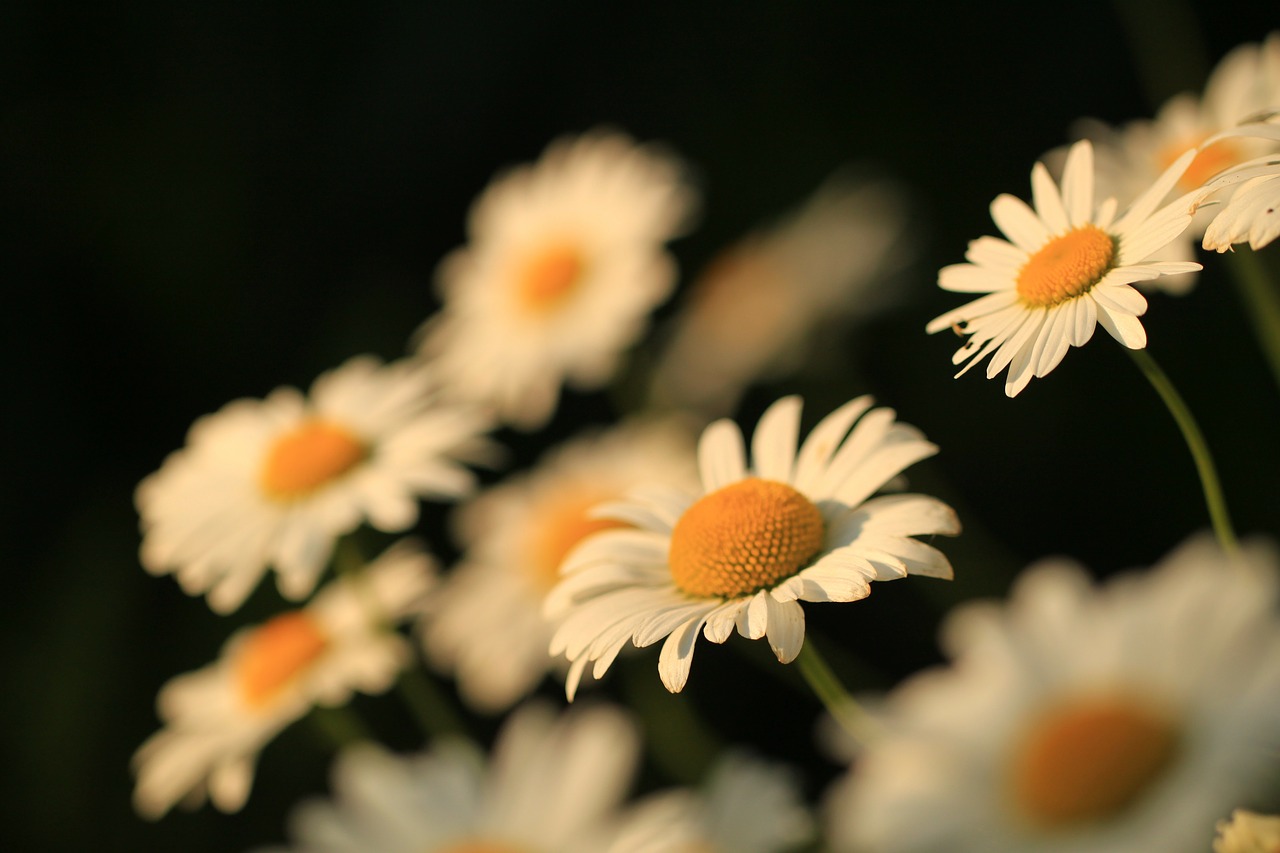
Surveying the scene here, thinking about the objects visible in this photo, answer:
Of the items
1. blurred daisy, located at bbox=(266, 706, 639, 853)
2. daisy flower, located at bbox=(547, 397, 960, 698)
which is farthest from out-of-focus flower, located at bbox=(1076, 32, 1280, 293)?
blurred daisy, located at bbox=(266, 706, 639, 853)

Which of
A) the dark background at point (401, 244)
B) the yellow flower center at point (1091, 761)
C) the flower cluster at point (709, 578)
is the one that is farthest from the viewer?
the dark background at point (401, 244)

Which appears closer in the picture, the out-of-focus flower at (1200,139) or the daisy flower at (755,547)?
the daisy flower at (755,547)

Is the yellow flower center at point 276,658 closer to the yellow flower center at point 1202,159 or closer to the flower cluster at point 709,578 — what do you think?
the flower cluster at point 709,578

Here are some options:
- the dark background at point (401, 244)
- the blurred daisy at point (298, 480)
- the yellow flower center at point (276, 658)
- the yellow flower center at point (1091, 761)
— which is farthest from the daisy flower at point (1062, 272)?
the dark background at point (401, 244)

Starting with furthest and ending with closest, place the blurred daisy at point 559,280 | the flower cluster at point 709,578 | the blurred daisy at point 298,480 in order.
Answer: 1. the blurred daisy at point 559,280
2. the blurred daisy at point 298,480
3. the flower cluster at point 709,578

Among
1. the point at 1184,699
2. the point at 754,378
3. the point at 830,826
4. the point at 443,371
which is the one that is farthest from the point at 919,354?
the point at 1184,699

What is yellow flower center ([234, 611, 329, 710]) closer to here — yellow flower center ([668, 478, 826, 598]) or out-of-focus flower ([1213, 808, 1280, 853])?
yellow flower center ([668, 478, 826, 598])

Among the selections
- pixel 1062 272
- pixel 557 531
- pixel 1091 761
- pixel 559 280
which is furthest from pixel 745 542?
pixel 559 280

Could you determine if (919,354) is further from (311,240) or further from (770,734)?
(311,240)
